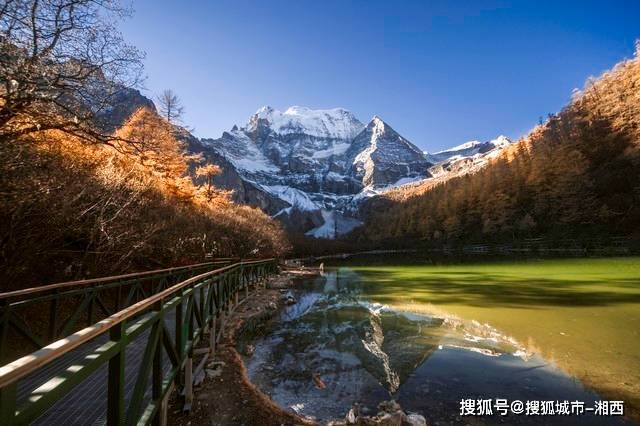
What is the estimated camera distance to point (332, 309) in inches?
616

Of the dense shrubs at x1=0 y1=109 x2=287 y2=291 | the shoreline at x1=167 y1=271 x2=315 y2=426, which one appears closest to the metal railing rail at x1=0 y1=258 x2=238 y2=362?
the dense shrubs at x1=0 y1=109 x2=287 y2=291

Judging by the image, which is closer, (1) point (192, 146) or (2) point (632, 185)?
(2) point (632, 185)

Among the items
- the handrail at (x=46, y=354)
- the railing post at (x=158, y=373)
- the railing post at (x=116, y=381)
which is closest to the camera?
the handrail at (x=46, y=354)

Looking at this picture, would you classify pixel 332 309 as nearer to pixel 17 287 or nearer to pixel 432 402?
pixel 432 402

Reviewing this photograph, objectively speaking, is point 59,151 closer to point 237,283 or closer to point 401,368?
point 237,283

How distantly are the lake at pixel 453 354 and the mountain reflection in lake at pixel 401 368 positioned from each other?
0.03m

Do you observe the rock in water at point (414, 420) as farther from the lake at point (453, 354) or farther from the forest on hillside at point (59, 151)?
the forest on hillside at point (59, 151)

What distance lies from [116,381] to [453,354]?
8.19 m

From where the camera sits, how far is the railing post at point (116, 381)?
2.62 metres

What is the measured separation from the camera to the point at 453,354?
28.6 ft

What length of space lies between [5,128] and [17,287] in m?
4.01

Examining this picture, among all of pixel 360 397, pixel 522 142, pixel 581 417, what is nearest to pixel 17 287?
pixel 360 397

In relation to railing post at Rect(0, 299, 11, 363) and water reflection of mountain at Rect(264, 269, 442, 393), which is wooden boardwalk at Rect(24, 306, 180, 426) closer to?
railing post at Rect(0, 299, 11, 363)

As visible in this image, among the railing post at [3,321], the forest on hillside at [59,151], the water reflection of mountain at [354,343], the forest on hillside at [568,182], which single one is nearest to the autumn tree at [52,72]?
the forest on hillside at [59,151]
